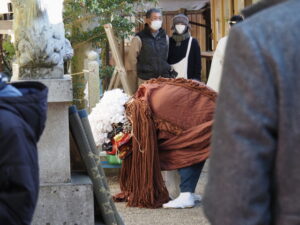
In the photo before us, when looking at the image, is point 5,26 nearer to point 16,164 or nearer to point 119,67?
point 119,67

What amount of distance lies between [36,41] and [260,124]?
14.1ft

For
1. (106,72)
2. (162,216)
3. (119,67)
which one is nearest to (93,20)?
(106,72)

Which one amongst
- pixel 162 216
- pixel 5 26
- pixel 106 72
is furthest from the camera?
pixel 106 72

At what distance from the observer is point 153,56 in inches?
461

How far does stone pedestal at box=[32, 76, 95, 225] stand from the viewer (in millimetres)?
6430

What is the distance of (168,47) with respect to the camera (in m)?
12.0

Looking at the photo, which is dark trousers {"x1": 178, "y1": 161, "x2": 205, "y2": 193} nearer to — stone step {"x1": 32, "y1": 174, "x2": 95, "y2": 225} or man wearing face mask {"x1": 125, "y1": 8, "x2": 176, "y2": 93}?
stone step {"x1": 32, "y1": 174, "x2": 95, "y2": 225}

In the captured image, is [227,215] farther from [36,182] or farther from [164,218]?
[164,218]

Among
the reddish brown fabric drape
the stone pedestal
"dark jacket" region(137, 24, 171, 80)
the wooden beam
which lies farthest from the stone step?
the wooden beam

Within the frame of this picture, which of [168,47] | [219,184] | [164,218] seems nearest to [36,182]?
[219,184]

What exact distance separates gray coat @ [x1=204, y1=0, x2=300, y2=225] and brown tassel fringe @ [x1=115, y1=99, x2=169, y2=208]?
20.5 ft

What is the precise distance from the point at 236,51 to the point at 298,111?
226 millimetres

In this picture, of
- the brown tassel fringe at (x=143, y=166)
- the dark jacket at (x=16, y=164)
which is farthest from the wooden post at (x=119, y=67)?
the dark jacket at (x=16, y=164)

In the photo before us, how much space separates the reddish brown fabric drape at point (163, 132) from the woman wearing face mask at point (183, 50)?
3001mm
